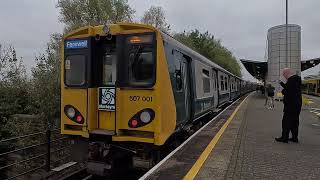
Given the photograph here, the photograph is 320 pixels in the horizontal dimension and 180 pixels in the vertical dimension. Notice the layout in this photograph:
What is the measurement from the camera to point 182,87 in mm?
9375

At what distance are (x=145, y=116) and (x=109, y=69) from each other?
1373mm

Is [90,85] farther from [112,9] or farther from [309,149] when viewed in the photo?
[112,9]

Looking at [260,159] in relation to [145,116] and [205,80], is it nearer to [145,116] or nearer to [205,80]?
[145,116]

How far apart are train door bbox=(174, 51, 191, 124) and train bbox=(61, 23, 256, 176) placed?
0.30ft

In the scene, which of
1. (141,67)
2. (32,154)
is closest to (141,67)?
(141,67)

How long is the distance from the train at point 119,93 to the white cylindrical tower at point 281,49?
3244 centimetres

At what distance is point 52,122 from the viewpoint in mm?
15445

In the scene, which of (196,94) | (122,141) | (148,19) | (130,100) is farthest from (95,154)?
(148,19)

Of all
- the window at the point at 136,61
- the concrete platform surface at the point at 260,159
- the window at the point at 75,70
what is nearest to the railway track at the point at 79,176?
the window at the point at 75,70

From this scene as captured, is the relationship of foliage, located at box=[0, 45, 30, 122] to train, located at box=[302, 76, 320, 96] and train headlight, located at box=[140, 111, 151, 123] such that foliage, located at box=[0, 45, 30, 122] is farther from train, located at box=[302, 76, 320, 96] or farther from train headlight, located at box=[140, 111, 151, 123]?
train, located at box=[302, 76, 320, 96]

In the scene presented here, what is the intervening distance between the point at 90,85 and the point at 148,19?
3545 cm

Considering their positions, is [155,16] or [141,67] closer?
[141,67]

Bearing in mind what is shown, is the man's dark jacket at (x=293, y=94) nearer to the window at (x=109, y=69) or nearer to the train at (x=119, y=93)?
the train at (x=119, y=93)

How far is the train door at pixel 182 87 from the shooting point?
351 inches
